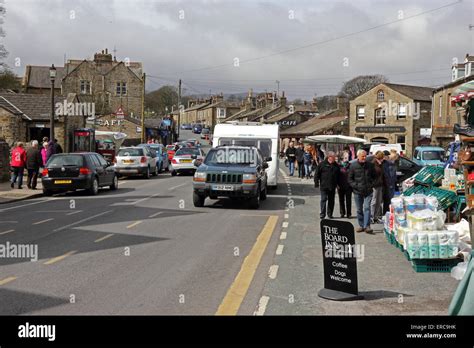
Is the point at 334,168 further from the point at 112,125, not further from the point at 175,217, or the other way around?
the point at 112,125

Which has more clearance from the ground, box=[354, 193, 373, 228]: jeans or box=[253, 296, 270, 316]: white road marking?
box=[354, 193, 373, 228]: jeans

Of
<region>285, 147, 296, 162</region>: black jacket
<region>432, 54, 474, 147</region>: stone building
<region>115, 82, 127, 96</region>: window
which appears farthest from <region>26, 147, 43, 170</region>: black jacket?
<region>115, 82, 127, 96</region>: window

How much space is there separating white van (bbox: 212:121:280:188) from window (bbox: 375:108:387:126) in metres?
35.2

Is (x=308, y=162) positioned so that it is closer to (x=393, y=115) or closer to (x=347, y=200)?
(x=347, y=200)

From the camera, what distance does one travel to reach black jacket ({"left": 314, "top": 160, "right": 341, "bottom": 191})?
14750mm

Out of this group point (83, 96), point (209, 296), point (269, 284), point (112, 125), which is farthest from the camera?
point (83, 96)

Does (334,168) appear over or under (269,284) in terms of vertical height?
over

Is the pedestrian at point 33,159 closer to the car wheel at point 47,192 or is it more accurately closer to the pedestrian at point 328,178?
the car wheel at point 47,192

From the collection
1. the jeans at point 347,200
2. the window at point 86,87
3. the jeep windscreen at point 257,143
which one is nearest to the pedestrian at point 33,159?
the jeep windscreen at point 257,143

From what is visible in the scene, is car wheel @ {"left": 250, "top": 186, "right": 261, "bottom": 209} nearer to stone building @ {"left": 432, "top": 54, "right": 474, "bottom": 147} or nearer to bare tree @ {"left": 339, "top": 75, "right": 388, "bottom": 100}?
stone building @ {"left": 432, "top": 54, "right": 474, "bottom": 147}
